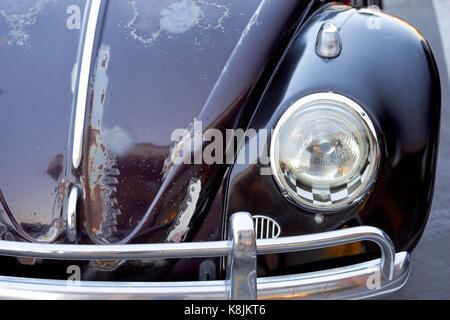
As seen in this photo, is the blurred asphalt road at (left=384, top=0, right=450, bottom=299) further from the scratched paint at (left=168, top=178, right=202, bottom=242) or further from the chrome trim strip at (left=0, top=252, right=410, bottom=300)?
the scratched paint at (left=168, top=178, right=202, bottom=242)

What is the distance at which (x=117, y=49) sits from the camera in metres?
2.04

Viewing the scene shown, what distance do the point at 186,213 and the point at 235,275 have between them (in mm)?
331

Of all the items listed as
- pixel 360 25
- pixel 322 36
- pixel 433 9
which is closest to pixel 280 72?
pixel 322 36

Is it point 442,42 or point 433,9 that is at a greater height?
point 433,9

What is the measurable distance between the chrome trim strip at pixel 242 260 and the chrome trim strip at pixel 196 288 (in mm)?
49

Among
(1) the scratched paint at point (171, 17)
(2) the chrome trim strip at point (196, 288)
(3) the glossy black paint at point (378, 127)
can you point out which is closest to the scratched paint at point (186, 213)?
(3) the glossy black paint at point (378, 127)

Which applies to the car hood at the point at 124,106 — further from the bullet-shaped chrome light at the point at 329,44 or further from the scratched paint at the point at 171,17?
the bullet-shaped chrome light at the point at 329,44

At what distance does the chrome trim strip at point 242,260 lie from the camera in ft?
5.21

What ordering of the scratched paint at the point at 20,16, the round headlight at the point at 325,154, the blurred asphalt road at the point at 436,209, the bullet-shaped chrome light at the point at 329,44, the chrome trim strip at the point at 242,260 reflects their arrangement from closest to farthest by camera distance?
the chrome trim strip at the point at 242,260, the round headlight at the point at 325,154, the bullet-shaped chrome light at the point at 329,44, the scratched paint at the point at 20,16, the blurred asphalt road at the point at 436,209

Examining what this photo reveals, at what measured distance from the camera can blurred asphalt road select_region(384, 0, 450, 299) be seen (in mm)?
2621

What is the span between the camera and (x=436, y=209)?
3059mm

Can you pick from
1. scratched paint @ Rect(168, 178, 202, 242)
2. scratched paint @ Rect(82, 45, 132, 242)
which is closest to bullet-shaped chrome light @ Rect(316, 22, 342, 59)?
scratched paint @ Rect(168, 178, 202, 242)

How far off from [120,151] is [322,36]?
763mm
